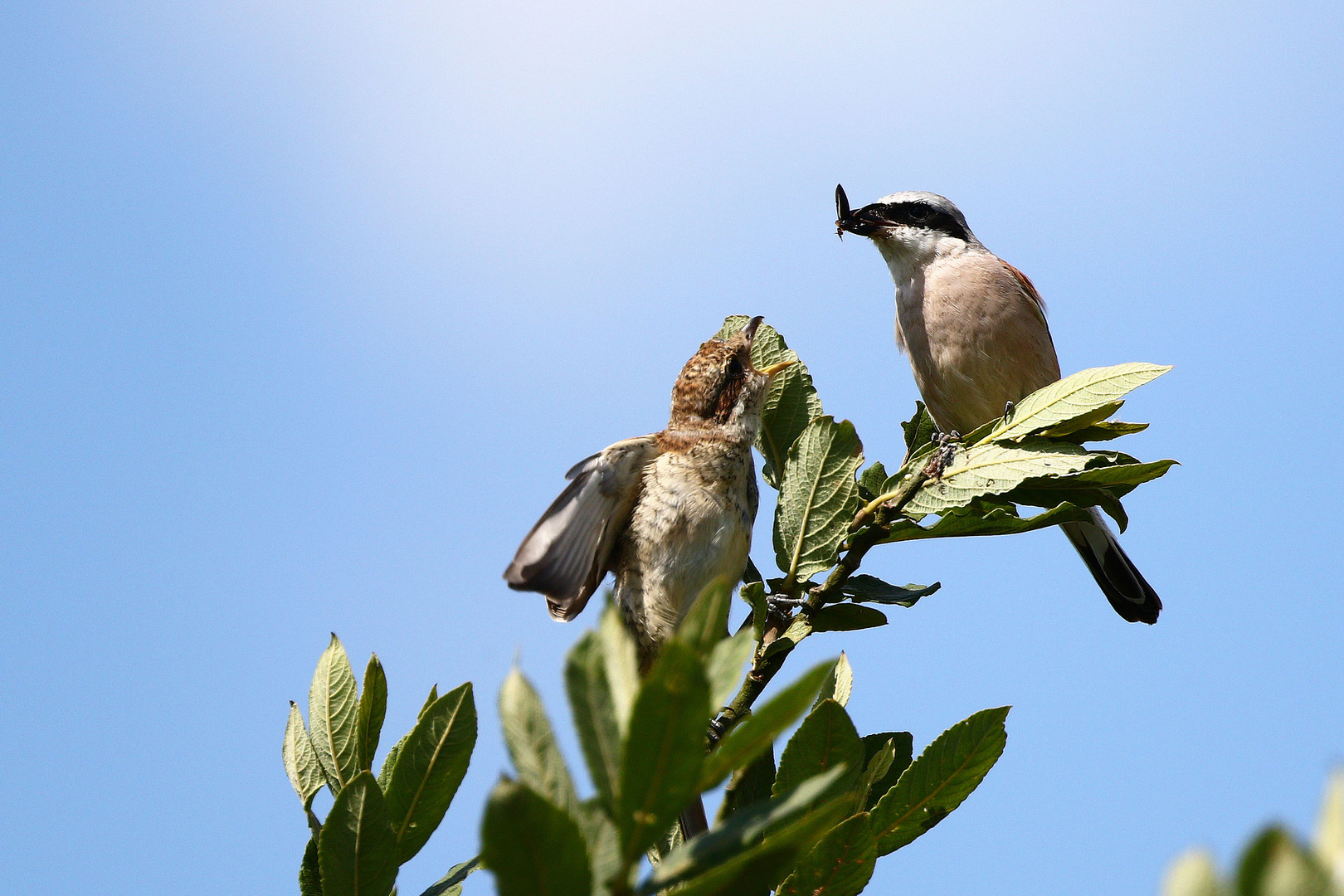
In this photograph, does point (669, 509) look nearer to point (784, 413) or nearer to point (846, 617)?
point (784, 413)

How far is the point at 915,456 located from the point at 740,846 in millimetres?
1736

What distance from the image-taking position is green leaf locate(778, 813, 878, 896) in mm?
1794

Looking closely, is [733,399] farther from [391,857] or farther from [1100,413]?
[391,857]

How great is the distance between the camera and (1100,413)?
272 cm

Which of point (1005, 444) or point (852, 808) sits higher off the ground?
point (1005, 444)

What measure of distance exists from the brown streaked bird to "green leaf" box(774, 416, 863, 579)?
3.06 meters

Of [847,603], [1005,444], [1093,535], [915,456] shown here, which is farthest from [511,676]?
[1093,535]

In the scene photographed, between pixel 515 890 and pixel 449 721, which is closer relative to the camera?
pixel 515 890

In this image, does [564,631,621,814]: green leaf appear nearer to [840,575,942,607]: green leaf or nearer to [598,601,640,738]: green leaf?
[598,601,640,738]: green leaf

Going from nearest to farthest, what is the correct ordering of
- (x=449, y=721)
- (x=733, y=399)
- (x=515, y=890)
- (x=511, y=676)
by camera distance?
(x=515, y=890) → (x=511, y=676) → (x=449, y=721) → (x=733, y=399)

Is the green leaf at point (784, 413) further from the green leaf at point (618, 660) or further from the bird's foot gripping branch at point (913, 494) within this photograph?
the green leaf at point (618, 660)

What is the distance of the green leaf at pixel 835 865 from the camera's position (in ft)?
5.89

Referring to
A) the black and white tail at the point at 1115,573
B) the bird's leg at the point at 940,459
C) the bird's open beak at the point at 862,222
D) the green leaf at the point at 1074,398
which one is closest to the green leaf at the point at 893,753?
the bird's leg at the point at 940,459

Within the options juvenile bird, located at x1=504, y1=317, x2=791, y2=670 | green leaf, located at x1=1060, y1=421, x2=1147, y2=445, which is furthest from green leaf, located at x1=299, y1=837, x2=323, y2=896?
green leaf, located at x1=1060, y1=421, x2=1147, y2=445
